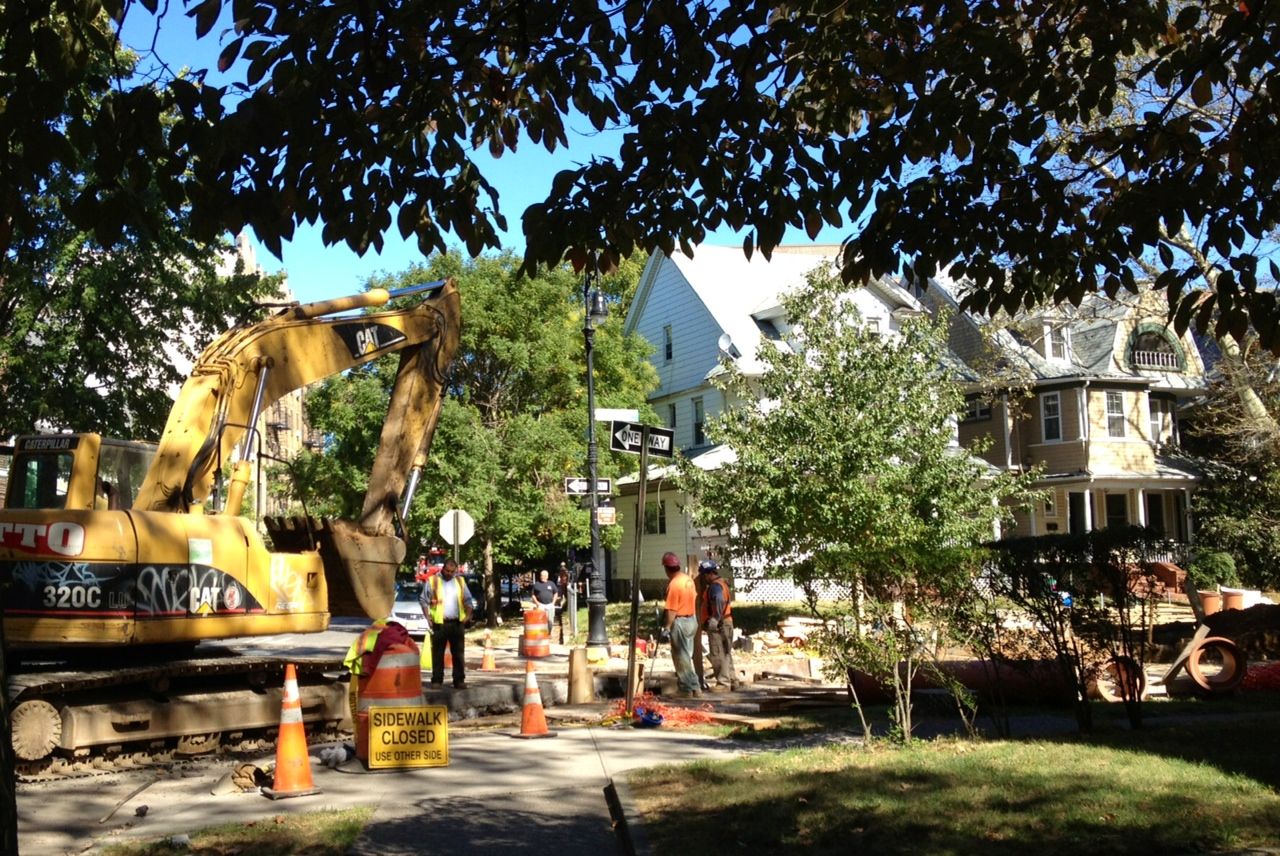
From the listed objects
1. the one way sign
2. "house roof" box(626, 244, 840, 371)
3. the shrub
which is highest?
"house roof" box(626, 244, 840, 371)

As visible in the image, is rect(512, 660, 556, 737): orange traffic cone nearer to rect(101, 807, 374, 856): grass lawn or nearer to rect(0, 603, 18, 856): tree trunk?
rect(101, 807, 374, 856): grass lawn

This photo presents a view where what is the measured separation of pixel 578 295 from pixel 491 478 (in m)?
7.20

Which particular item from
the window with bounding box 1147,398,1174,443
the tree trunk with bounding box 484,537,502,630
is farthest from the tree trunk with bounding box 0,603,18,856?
the window with bounding box 1147,398,1174,443

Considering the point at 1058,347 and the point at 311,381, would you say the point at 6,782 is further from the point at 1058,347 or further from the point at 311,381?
the point at 1058,347

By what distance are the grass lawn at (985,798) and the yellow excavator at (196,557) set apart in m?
4.84

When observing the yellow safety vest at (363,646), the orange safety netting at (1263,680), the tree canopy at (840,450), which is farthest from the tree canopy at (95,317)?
the orange safety netting at (1263,680)

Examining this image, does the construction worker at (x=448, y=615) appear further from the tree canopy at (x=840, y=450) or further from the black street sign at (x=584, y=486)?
the tree canopy at (x=840, y=450)

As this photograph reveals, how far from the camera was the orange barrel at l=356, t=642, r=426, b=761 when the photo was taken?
10375 millimetres

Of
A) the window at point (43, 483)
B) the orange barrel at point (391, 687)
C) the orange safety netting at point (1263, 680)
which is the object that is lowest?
the orange safety netting at point (1263, 680)

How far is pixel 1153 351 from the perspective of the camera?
42656mm

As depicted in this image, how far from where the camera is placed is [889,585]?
32.4ft

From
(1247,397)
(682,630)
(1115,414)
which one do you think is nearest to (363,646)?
(682,630)

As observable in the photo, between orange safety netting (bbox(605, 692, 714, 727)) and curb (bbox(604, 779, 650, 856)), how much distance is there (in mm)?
3706

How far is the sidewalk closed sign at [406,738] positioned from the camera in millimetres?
10164
